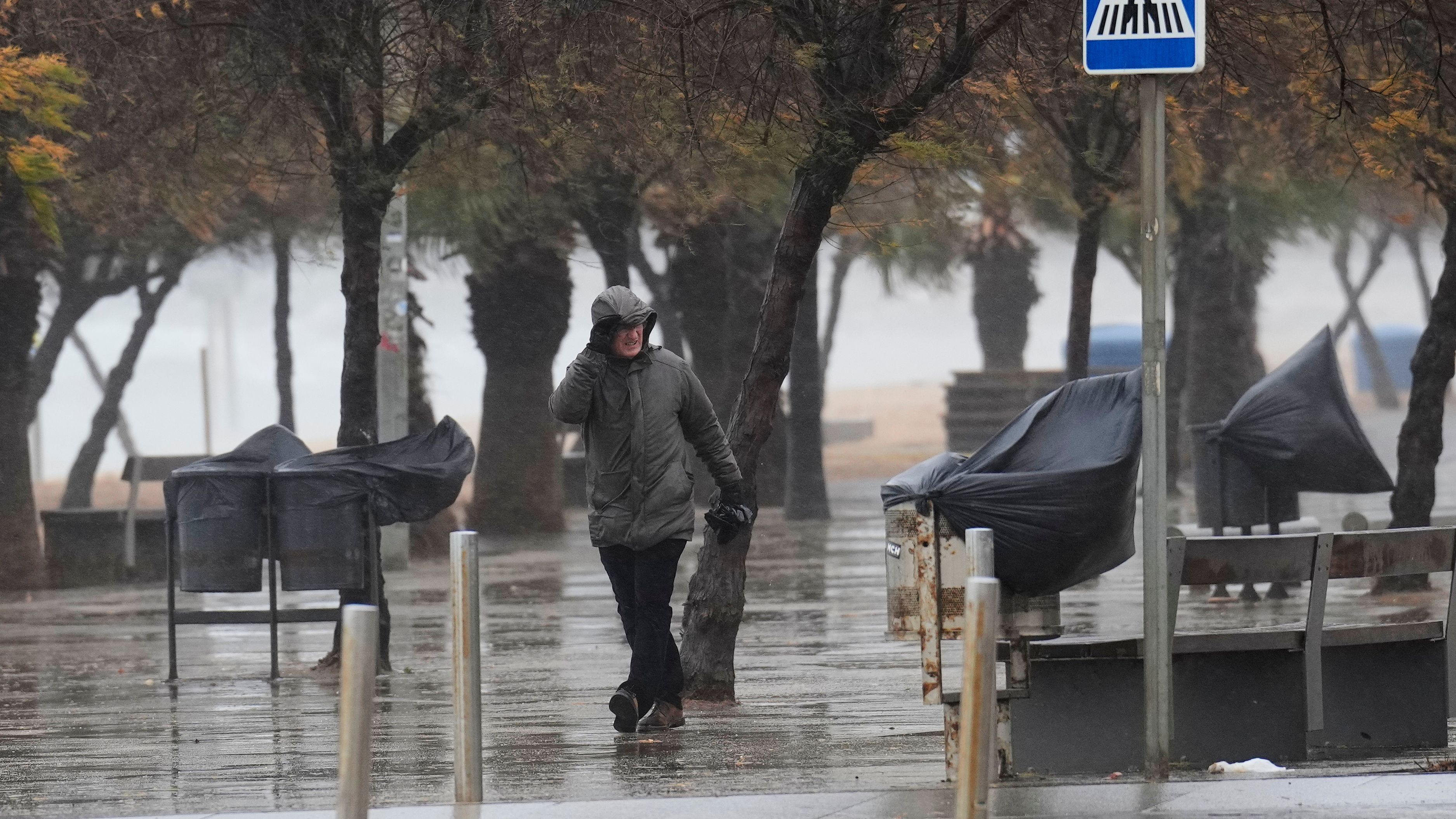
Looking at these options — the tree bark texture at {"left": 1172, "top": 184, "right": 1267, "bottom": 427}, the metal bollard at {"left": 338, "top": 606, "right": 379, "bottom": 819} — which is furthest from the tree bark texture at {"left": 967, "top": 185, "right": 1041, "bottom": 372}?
the metal bollard at {"left": 338, "top": 606, "right": 379, "bottom": 819}

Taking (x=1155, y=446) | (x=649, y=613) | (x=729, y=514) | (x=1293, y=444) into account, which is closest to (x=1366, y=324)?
(x=1293, y=444)

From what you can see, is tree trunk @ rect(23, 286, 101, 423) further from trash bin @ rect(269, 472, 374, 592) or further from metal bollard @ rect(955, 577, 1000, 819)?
metal bollard @ rect(955, 577, 1000, 819)

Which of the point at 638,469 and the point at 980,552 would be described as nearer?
the point at 980,552

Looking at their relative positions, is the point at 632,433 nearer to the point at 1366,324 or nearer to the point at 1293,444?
the point at 1293,444

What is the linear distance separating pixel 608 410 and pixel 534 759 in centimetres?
152

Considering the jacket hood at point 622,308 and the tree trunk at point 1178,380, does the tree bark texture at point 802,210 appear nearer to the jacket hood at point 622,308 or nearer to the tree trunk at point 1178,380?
the jacket hood at point 622,308

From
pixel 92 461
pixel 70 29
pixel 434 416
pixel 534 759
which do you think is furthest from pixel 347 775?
pixel 92 461

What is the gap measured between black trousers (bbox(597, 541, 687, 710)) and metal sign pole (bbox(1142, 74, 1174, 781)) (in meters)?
2.32

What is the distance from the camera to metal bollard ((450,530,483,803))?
643cm

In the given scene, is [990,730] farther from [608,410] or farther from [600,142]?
[600,142]

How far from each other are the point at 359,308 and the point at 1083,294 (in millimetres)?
7235

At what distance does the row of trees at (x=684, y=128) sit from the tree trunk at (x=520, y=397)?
75 cm

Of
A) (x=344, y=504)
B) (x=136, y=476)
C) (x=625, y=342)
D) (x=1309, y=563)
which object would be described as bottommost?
(x=1309, y=563)

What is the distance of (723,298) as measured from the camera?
87.7 feet
